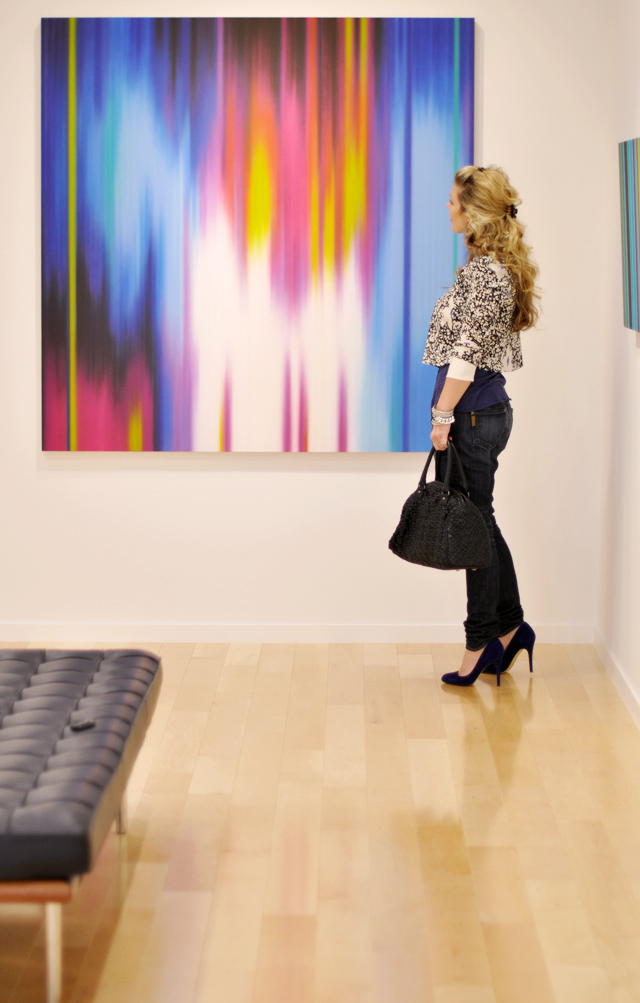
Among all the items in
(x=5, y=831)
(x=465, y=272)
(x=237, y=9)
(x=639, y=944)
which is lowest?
(x=639, y=944)

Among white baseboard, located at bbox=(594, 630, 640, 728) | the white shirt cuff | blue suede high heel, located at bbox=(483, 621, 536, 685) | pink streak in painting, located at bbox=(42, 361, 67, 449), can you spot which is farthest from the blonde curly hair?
pink streak in painting, located at bbox=(42, 361, 67, 449)

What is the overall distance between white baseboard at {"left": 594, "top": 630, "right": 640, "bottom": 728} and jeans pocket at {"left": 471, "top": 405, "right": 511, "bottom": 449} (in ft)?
2.80

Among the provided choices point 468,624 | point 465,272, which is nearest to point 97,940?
point 468,624

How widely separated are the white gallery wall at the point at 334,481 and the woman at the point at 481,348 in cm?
49

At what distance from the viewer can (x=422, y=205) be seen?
3.72 m

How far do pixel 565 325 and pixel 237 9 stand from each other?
1.59 m

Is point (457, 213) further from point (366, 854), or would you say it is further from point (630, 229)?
point (366, 854)

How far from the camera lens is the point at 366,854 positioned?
2.37 meters

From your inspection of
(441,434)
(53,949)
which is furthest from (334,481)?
(53,949)

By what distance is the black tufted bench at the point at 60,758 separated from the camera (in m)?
1.72

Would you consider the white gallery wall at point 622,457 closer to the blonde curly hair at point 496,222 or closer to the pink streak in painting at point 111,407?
the blonde curly hair at point 496,222

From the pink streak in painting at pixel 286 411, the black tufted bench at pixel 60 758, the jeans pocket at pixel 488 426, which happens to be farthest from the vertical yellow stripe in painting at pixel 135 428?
the black tufted bench at pixel 60 758

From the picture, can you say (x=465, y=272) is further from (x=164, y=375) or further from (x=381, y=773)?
(x=381, y=773)

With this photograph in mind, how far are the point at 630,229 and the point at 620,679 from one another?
1407mm
